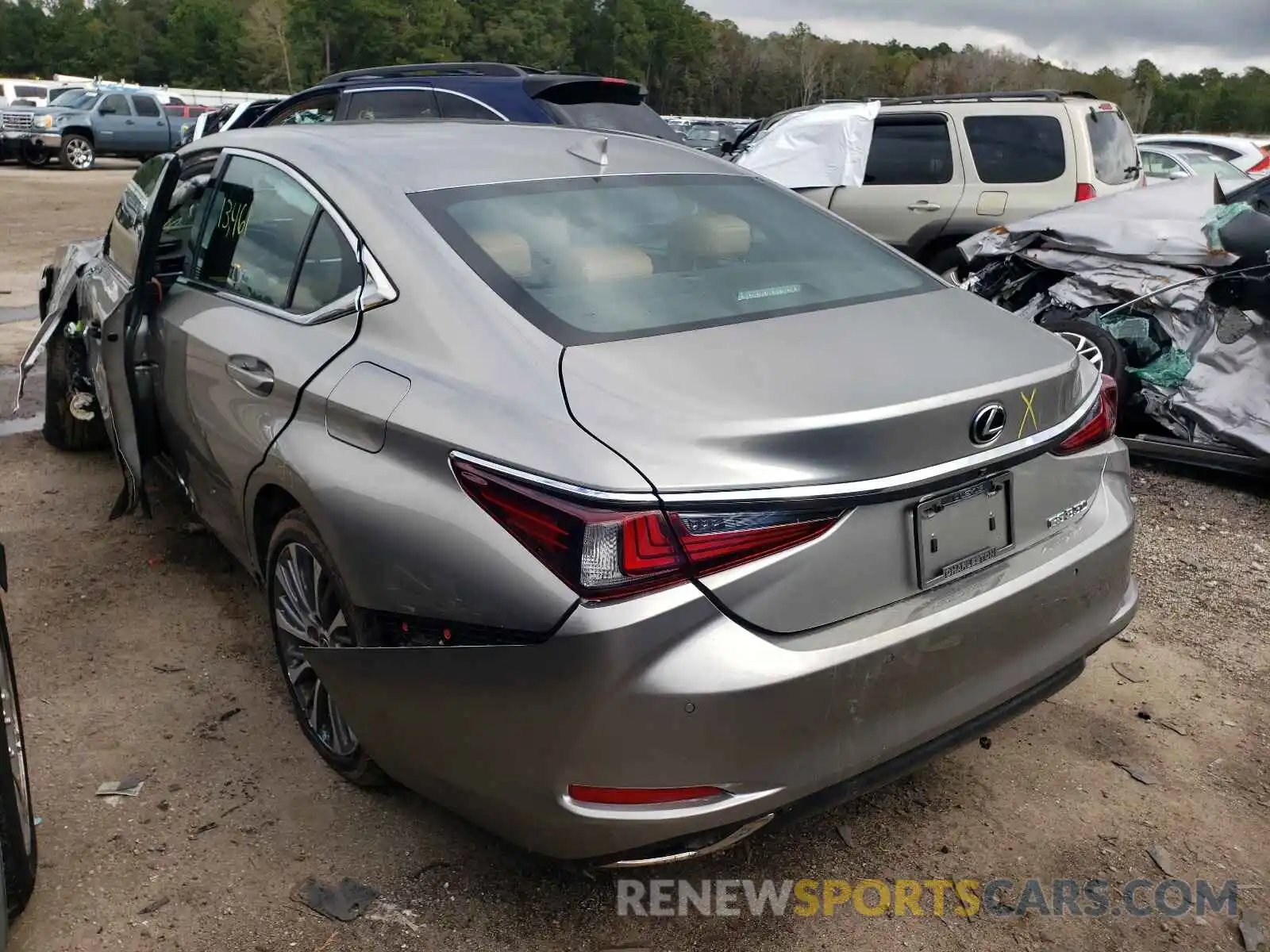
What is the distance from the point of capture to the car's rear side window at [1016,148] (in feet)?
27.8

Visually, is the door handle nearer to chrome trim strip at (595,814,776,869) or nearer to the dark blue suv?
chrome trim strip at (595,814,776,869)

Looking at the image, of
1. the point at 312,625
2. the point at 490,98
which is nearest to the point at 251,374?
the point at 312,625

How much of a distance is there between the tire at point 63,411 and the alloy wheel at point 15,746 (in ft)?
10.5

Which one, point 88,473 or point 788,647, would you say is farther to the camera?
point 88,473

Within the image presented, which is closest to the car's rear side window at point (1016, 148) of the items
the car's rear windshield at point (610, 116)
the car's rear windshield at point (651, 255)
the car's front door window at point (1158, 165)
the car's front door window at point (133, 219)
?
the car's rear windshield at point (610, 116)

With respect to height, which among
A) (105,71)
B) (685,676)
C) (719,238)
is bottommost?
(685,676)

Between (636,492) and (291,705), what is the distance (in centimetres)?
181

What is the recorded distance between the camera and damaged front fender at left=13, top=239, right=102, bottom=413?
452cm

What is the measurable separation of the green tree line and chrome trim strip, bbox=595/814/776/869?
86790mm

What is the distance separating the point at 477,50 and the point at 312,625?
102 metres

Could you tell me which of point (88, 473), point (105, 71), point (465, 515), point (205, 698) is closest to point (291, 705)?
point (205, 698)

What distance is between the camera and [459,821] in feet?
8.83

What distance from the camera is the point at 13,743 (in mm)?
2268

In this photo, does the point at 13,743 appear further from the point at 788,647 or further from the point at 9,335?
the point at 9,335
